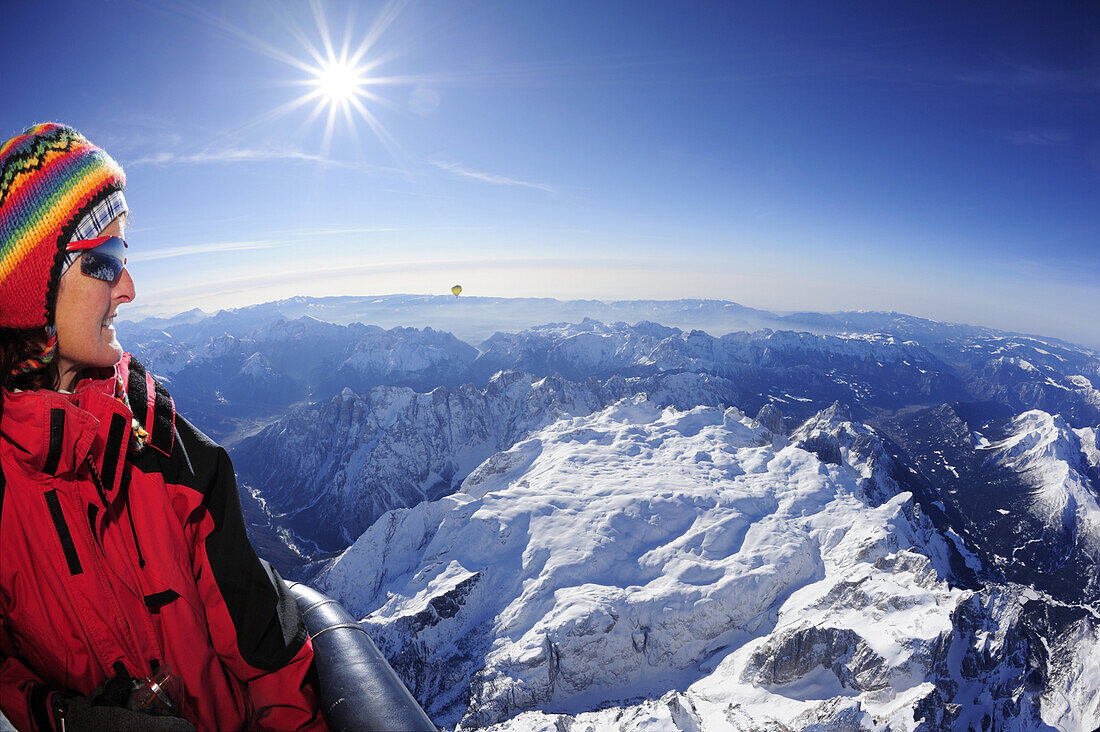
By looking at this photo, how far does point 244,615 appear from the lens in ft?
10.1

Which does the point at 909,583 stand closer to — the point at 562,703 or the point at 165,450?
the point at 562,703

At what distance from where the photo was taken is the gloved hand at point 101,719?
2250 mm

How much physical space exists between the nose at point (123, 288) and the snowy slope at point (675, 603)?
60809 millimetres

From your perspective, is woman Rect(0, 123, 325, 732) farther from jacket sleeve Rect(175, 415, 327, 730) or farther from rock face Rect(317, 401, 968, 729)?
rock face Rect(317, 401, 968, 729)

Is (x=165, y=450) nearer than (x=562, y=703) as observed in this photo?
Yes

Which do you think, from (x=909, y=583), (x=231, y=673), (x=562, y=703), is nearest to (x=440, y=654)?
(x=562, y=703)

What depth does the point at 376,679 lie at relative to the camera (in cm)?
303

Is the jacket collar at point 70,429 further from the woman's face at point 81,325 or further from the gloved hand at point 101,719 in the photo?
the gloved hand at point 101,719

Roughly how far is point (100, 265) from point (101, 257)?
0.06 m

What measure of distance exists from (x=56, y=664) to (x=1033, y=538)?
276630 mm

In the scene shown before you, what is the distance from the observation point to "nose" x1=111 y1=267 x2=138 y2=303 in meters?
2.85

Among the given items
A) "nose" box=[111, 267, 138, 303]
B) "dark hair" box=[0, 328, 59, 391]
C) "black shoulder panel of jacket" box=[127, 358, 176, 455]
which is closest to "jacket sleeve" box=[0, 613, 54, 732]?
"black shoulder panel of jacket" box=[127, 358, 176, 455]

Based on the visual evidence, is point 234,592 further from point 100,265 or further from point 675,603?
point 675,603

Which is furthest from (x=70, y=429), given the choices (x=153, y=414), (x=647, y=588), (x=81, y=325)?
(x=647, y=588)
